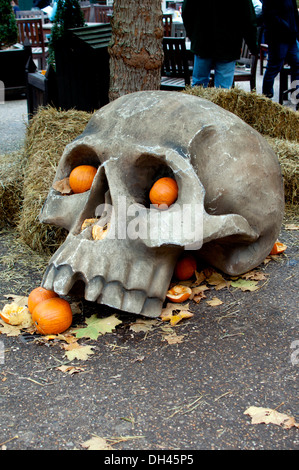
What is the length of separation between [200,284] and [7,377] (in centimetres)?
162

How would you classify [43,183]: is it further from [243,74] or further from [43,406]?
[243,74]

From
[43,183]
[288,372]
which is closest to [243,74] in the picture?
[43,183]

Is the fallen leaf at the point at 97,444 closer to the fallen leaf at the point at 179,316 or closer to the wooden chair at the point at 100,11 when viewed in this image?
the fallen leaf at the point at 179,316

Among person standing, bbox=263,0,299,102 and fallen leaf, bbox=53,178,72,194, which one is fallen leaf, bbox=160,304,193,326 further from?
person standing, bbox=263,0,299,102

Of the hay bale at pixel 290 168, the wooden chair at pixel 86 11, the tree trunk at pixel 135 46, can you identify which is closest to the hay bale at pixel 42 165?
the tree trunk at pixel 135 46

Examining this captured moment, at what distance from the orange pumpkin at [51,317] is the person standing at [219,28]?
4.67m

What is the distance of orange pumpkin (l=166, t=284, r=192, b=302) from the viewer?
3.61 meters

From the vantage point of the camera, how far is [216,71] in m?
7.27

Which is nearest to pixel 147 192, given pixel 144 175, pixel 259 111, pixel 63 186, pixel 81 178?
pixel 144 175

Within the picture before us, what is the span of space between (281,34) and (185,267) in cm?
634

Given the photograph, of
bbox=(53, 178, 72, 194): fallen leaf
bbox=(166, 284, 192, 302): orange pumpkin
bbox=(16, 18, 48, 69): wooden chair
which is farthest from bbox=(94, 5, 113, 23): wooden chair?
bbox=(166, 284, 192, 302): orange pumpkin

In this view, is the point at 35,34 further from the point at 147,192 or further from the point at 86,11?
the point at 147,192
